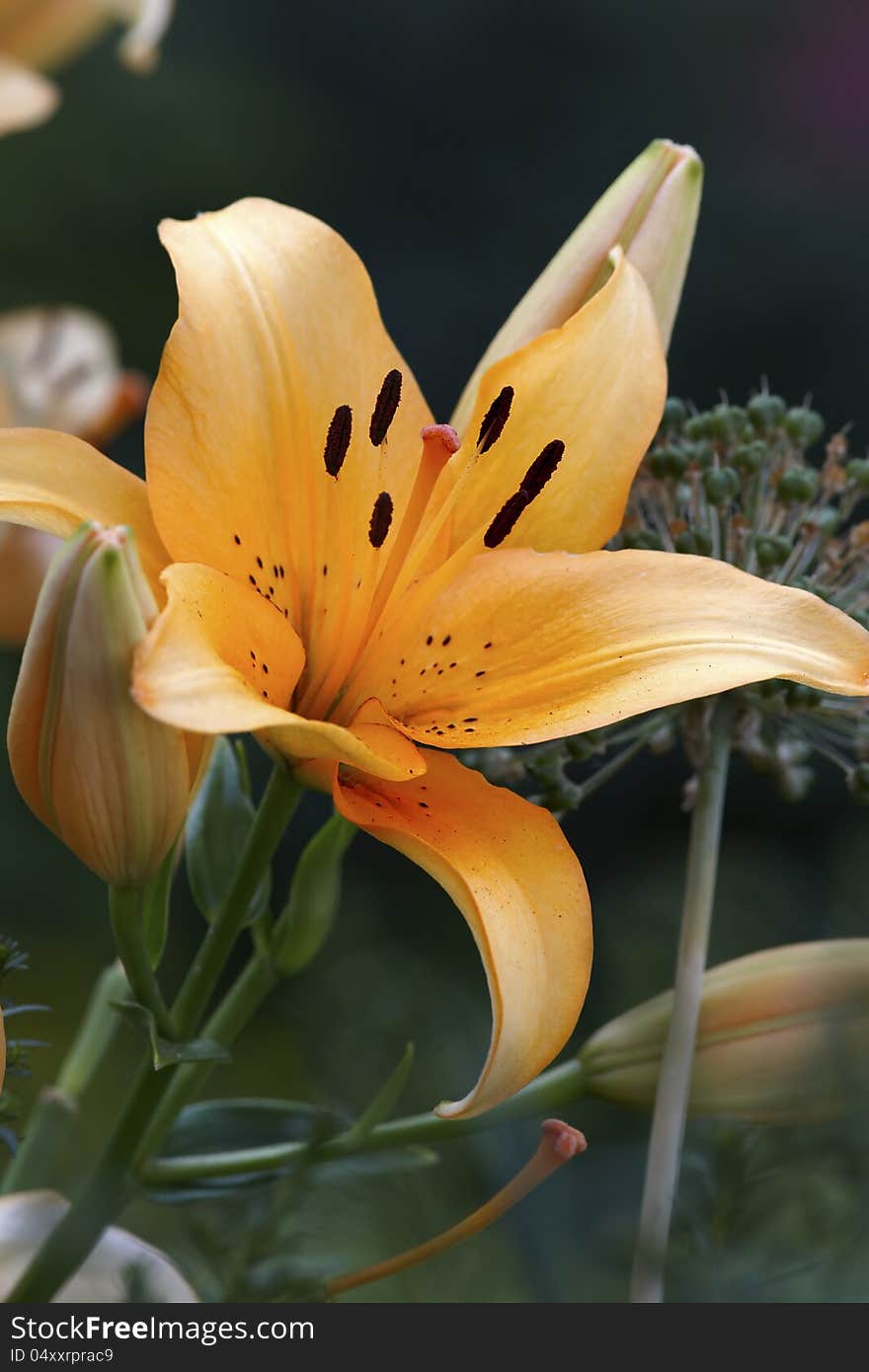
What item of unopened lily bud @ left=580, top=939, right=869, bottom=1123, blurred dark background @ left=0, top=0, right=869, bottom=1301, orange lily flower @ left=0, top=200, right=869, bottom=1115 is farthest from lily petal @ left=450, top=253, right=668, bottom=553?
blurred dark background @ left=0, top=0, right=869, bottom=1301

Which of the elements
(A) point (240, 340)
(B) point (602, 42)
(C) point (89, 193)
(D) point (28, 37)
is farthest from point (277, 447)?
(B) point (602, 42)

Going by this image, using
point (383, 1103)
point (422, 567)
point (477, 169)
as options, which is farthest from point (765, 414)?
point (477, 169)

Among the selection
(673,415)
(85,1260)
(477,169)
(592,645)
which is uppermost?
(477,169)

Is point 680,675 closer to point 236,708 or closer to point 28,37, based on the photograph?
point 236,708

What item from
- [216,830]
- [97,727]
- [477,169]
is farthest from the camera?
[477,169]

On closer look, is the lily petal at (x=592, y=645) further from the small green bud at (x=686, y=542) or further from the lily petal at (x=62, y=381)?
the lily petal at (x=62, y=381)

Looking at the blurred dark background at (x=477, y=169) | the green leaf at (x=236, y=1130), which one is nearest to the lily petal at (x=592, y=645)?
the green leaf at (x=236, y=1130)

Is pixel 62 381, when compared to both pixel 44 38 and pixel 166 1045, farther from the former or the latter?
pixel 166 1045
